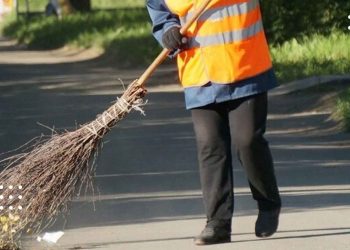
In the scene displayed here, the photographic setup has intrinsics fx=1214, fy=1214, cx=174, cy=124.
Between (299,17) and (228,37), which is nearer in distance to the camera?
(228,37)

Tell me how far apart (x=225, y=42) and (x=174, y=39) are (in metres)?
0.30

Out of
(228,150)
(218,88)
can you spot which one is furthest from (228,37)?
(228,150)

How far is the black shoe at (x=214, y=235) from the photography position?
7301mm

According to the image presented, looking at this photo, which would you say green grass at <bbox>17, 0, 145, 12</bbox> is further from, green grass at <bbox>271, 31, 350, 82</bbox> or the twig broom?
the twig broom

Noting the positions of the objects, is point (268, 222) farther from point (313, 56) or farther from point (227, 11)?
point (313, 56)

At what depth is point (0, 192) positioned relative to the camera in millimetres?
7473

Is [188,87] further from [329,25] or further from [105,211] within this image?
[329,25]

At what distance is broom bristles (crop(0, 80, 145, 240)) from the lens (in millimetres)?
7332

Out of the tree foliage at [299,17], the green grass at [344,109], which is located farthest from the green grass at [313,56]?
the green grass at [344,109]

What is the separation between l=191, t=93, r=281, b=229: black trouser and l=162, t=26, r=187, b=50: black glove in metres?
0.42

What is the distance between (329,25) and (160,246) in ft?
56.3

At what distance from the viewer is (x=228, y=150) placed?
7.28 metres

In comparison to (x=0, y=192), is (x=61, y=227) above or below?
below

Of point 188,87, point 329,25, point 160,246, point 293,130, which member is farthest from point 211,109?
point 329,25
